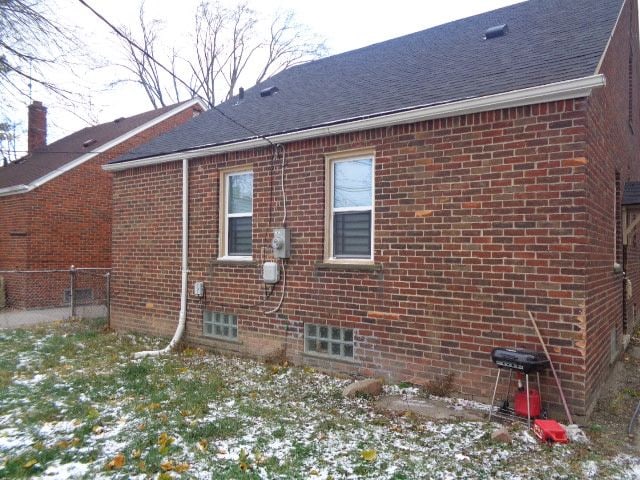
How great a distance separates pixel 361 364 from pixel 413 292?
127cm

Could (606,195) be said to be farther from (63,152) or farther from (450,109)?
(63,152)

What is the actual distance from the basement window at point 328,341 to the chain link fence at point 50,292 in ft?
26.3

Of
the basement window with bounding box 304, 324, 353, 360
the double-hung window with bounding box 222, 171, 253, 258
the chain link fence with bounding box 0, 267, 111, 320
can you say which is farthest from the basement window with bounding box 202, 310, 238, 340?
the chain link fence with bounding box 0, 267, 111, 320

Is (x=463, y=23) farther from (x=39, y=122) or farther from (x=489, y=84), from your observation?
(x=39, y=122)

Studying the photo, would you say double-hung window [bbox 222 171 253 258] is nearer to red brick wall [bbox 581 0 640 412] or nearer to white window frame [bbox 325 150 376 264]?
white window frame [bbox 325 150 376 264]

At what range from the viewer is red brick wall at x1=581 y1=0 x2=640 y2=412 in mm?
5152

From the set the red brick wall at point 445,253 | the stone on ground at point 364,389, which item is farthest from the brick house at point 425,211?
the stone on ground at point 364,389

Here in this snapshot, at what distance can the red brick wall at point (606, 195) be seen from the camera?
16.9 ft

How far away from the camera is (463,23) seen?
9.95 metres

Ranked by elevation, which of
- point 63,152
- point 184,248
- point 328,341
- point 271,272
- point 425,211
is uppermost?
point 63,152

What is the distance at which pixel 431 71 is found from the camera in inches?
300

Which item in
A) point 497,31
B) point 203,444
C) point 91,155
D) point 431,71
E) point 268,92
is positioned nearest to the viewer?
point 203,444

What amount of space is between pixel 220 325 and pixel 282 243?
6.96 ft

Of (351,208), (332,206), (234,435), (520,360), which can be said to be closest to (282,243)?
(332,206)
